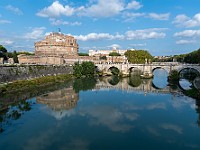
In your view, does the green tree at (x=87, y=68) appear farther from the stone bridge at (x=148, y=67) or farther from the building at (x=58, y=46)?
the building at (x=58, y=46)

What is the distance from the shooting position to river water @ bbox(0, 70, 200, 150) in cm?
1055

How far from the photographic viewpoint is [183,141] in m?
10.9

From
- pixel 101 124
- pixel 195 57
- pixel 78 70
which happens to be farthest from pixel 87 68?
pixel 101 124

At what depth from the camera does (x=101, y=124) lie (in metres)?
13.6

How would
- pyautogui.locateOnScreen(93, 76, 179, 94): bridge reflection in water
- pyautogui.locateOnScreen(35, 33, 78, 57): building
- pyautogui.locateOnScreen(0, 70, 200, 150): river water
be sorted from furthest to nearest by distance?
pyautogui.locateOnScreen(35, 33, 78, 57): building, pyautogui.locateOnScreen(93, 76, 179, 94): bridge reflection in water, pyautogui.locateOnScreen(0, 70, 200, 150): river water

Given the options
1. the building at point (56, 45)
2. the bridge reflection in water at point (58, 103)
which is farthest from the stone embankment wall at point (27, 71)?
the building at point (56, 45)

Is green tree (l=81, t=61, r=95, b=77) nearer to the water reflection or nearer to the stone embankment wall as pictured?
the stone embankment wall

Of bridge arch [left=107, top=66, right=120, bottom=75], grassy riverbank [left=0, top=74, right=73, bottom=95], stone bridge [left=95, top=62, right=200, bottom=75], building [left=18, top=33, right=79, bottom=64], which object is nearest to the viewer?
grassy riverbank [left=0, top=74, right=73, bottom=95]

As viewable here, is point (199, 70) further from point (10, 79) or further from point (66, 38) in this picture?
point (66, 38)

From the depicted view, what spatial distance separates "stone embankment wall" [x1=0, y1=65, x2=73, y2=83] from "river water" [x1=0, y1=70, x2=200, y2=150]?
19.1 feet

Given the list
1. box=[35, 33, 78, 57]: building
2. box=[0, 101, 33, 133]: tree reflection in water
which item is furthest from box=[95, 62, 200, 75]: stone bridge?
box=[0, 101, 33, 133]: tree reflection in water

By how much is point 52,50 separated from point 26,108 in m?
36.1

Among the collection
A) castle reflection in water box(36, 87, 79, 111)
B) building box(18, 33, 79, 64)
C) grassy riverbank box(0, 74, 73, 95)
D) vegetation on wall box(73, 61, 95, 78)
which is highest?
building box(18, 33, 79, 64)

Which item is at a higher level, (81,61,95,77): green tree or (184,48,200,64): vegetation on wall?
(184,48,200,64): vegetation on wall
